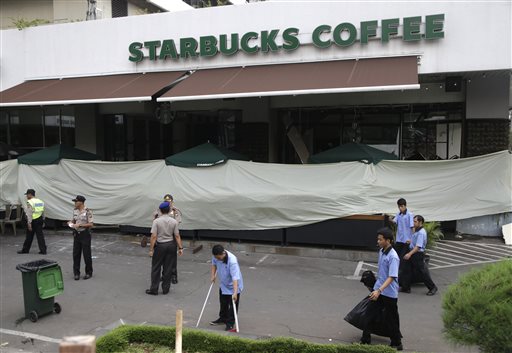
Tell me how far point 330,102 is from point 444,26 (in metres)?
3.98

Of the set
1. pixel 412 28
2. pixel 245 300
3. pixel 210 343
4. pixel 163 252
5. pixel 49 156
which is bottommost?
pixel 245 300

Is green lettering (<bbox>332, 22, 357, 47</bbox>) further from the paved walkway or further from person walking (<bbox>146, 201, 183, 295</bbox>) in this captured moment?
person walking (<bbox>146, 201, 183, 295</bbox>)

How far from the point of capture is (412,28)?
11.4m

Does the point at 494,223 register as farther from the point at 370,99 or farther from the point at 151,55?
the point at 151,55

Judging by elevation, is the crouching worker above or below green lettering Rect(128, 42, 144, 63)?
below

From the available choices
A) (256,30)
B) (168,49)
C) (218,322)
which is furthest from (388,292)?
(168,49)

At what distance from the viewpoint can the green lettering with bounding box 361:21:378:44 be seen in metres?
11.8

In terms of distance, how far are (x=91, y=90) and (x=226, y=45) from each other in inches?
163

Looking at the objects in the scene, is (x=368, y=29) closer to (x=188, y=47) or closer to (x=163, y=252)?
(x=188, y=47)

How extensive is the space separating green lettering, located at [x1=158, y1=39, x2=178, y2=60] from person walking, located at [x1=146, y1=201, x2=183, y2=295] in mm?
6802

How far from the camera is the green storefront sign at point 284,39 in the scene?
37.4 ft

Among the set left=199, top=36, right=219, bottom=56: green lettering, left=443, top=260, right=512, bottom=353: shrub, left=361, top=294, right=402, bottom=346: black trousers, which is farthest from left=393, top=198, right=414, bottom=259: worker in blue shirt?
left=199, top=36, right=219, bottom=56: green lettering

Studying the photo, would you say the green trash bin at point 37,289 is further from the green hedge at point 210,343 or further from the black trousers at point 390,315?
the black trousers at point 390,315

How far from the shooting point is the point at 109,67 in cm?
1471
